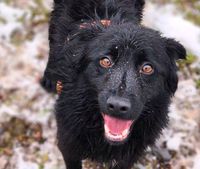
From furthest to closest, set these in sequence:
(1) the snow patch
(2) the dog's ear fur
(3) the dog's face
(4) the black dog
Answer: (1) the snow patch, (2) the dog's ear fur, (4) the black dog, (3) the dog's face

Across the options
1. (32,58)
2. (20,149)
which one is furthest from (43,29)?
(20,149)

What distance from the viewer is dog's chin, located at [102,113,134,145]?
341 cm

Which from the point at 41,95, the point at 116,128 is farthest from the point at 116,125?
the point at 41,95

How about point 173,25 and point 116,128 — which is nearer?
point 116,128

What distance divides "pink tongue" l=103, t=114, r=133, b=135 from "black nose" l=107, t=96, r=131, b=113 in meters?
0.23

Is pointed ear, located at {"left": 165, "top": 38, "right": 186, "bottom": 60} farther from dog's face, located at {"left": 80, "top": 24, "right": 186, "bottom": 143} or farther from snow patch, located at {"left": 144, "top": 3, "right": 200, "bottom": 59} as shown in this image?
snow patch, located at {"left": 144, "top": 3, "right": 200, "bottom": 59}

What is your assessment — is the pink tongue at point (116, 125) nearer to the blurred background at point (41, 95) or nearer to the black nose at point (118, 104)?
the black nose at point (118, 104)

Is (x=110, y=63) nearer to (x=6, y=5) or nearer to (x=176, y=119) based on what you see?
(x=176, y=119)

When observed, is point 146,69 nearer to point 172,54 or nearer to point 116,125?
point 172,54

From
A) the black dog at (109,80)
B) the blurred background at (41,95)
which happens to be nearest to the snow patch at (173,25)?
the blurred background at (41,95)

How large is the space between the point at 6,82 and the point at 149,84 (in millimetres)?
2454

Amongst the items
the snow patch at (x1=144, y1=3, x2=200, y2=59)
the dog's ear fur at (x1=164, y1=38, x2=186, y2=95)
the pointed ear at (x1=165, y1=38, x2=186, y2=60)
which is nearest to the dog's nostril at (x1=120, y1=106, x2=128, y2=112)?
the dog's ear fur at (x1=164, y1=38, x2=186, y2=95)

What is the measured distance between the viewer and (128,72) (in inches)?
133

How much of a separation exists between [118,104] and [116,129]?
0.36 meters
